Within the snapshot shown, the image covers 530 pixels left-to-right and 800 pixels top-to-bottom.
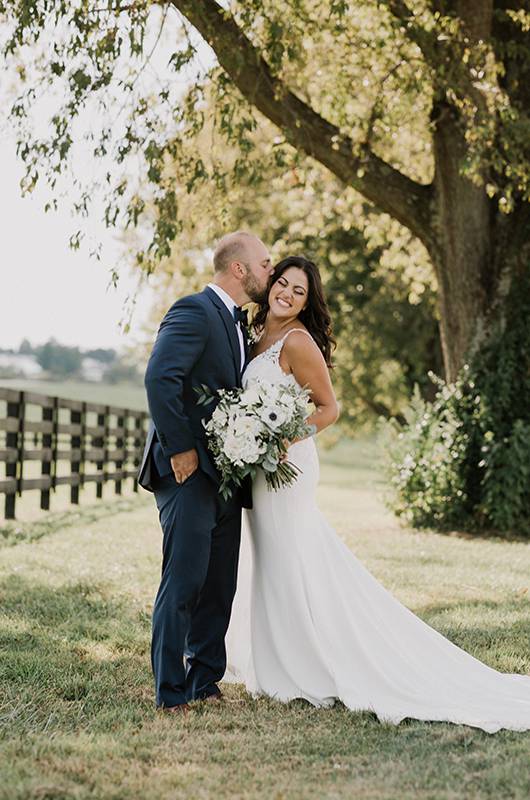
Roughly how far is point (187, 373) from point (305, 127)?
7.44 m

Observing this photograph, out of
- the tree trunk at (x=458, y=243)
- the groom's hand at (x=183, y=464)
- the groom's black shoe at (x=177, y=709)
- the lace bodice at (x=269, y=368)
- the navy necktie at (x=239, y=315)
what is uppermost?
the tree trunk at (x=458, y=243)

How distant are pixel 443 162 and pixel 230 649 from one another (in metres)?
8.47

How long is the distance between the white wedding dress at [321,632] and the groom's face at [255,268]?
33 cm

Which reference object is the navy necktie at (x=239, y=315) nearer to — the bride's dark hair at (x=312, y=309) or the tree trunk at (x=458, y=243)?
the bride's dark hair at (x=312, y=309)

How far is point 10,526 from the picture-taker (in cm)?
1136

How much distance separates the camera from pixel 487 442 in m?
12.8

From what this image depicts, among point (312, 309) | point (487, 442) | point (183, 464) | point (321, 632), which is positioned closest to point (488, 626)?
point (321, 632)

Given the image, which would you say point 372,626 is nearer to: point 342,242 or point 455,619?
point 455,619

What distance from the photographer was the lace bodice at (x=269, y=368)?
5.31 metres

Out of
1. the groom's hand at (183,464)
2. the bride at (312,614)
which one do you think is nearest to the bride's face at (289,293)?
the bride at (312,614)

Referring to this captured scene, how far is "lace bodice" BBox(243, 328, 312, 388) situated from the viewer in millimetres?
5312

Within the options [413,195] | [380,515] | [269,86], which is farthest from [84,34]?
[380,515]

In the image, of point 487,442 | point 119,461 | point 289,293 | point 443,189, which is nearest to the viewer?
point 289,293

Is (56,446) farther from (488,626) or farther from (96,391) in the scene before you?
(96,391)
